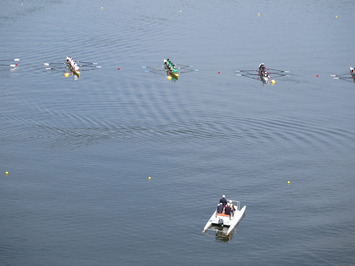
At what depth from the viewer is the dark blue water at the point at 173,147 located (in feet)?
231

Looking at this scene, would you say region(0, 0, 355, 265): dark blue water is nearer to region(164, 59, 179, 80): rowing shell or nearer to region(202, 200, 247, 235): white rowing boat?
region(202, 200, 247, 235): white rowing boat

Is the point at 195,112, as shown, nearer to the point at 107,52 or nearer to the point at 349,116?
the point at 349,116

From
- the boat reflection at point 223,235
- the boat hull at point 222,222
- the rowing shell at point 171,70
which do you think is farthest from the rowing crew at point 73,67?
the boat reflection at point 223,235

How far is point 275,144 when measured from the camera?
91.9 meters

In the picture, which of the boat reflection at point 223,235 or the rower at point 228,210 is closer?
the boat reflection at point 223,235

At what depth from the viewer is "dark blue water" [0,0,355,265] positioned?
2773 inches

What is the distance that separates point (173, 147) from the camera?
301ft

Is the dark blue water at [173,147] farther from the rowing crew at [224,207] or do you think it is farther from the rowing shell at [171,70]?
the rowing crew at [224,207]

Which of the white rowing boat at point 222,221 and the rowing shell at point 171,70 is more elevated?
the rowing shell at point 171,70

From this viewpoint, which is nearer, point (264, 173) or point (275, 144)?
point (264, 173)

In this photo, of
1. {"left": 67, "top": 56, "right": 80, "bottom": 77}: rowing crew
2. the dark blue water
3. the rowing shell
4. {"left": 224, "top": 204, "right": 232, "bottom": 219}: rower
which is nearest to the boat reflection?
the dark blue water

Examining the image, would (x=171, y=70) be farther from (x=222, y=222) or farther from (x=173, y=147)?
(x=222, y=222)

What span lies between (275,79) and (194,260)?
57.6m

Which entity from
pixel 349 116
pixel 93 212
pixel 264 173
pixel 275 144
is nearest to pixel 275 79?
pixel 349 116
